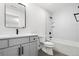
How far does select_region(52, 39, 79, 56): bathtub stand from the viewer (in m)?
2.68

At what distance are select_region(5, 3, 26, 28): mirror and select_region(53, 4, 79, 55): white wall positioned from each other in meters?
1.73

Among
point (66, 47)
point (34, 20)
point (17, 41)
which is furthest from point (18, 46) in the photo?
point (66, 47)

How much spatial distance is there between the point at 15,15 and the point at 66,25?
2.25 metres

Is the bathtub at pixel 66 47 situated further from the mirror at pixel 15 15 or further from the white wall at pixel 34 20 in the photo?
the mirror at pixel 15 15

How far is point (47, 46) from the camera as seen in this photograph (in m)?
2.73

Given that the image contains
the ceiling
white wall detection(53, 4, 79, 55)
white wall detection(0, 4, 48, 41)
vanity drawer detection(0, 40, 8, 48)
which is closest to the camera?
vanity drawer detection(0, 40, 8, 48)

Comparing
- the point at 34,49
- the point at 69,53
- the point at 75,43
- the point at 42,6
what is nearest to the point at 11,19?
the point at 34,49

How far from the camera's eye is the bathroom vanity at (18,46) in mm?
1288

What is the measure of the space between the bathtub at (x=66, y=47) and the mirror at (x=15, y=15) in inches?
70.7

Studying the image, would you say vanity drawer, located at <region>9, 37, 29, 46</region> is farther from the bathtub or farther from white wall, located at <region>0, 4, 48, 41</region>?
the bathtub

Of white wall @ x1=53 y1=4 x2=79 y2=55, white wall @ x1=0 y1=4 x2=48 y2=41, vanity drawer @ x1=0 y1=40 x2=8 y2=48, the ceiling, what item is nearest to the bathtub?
white wall @ x1=53 y1=4 x2=79 y2=55

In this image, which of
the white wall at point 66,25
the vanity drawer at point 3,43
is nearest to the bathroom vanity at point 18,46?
the vanity drawer at point 3,43

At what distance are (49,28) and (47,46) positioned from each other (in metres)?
1.17

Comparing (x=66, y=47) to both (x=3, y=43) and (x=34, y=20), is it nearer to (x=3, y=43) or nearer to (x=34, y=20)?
(x=34, y=20)
